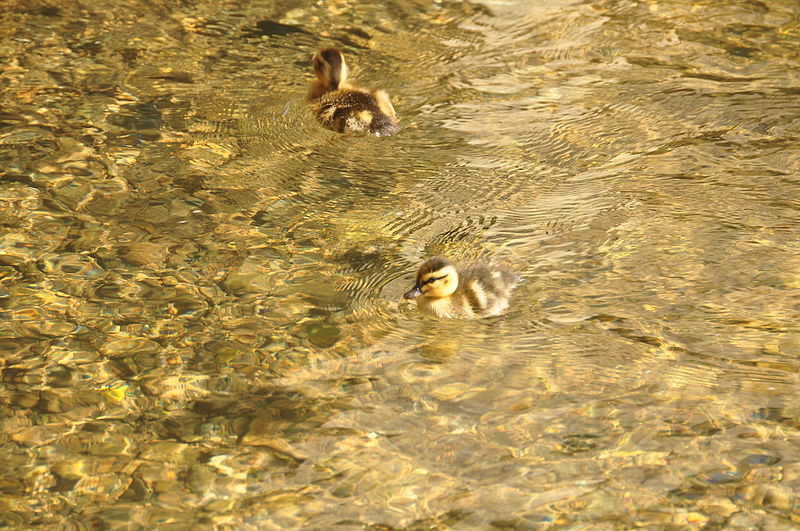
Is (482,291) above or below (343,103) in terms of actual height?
below

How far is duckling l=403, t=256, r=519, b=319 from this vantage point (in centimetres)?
403

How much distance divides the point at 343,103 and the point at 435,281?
183 centimetres

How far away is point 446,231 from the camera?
4.69 meters

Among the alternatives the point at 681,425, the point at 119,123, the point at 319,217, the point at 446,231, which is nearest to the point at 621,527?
the point at 681,425

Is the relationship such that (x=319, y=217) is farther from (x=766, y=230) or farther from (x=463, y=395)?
(x=766, y=230)

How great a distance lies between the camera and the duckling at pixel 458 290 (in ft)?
13.2

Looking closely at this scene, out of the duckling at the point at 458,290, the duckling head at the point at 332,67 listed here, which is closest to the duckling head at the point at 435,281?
the duckling at the point at 458,290

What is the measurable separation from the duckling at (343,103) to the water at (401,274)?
0.37ft

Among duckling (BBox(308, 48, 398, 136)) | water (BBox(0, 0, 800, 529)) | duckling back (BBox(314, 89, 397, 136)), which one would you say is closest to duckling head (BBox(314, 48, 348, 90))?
duckling (BBox(308, 48, 398, 136))

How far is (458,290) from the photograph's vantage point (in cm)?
408

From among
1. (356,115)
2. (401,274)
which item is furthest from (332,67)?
(401,274)

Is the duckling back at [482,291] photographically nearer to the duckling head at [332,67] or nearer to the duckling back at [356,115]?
the duckling back at [356,115]

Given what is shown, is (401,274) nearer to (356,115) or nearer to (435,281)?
(435,281)

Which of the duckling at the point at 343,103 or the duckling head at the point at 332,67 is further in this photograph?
the duckling head at the point at 332,67
